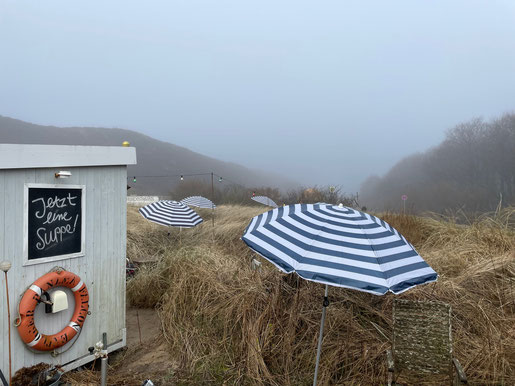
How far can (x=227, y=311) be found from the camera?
14.3ft

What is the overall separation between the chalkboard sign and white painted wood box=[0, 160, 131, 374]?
0.06 meters

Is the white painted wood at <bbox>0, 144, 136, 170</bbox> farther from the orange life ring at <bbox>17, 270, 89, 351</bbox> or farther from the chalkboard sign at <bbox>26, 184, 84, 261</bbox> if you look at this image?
the orange life ring at <bbox>17, 270, 89, 351</bbox>

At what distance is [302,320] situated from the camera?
402 cm

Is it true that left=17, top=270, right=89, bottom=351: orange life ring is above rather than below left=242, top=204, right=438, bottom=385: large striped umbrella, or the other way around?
below

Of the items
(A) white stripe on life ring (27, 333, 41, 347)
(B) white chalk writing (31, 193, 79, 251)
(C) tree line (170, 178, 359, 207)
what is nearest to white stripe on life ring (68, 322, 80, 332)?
(A) white stripe on life ring (27, 333, 41, 347)

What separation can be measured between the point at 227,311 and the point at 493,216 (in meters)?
5.96

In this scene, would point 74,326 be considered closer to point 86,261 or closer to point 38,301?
point 38,301

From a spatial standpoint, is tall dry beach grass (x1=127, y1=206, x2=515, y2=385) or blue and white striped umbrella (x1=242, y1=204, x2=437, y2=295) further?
tall dry beach grass (x1=127, y1=206, x2=515, y2=385)

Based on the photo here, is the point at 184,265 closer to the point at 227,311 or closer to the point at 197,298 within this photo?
the point at 197,298

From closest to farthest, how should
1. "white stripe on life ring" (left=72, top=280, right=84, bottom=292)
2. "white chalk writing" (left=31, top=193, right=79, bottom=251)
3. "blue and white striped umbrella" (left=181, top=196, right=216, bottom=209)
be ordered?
"white chalk writing" (left=31, top=193, right=79, bottom=251), "white stripe on life ring" (left=72, top=280, right=84, bottom=292), "blue and white striped umbrella" (left=181, top=196, right=216, bottom=209)

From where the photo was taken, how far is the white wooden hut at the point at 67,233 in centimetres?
328

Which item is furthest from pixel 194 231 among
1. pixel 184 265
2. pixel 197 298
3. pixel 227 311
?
pixel 227 311

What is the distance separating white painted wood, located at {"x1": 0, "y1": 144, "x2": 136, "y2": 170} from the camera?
10.6 ft

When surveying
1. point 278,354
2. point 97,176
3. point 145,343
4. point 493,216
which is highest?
point 97,176
